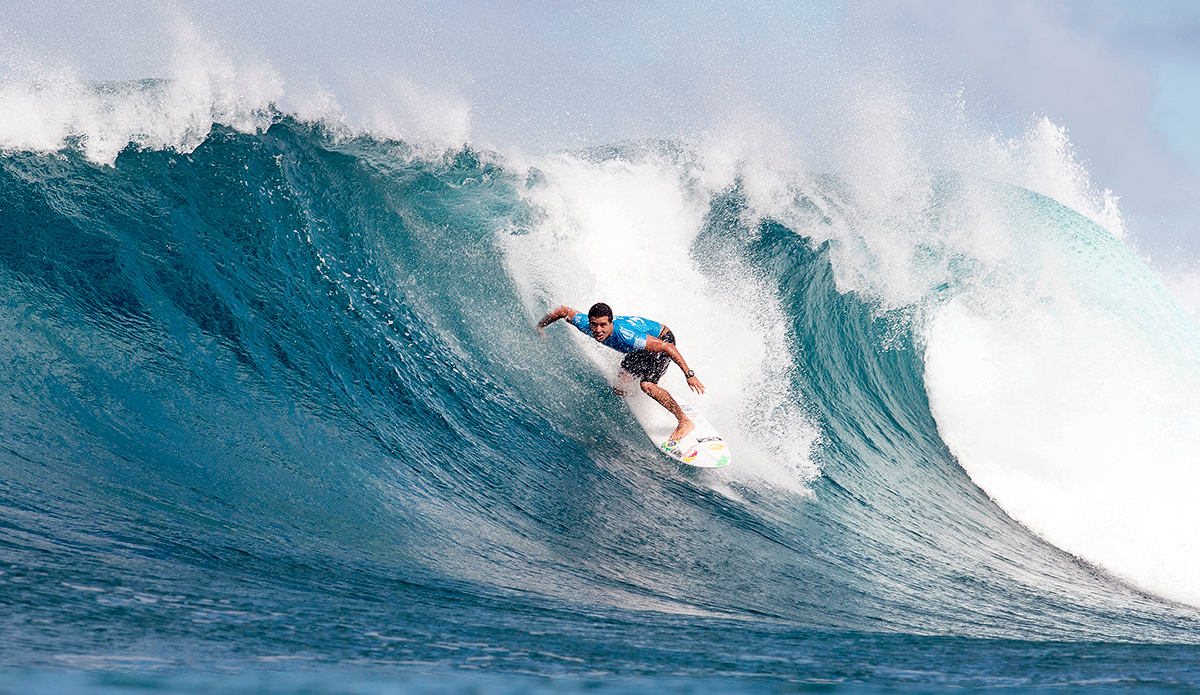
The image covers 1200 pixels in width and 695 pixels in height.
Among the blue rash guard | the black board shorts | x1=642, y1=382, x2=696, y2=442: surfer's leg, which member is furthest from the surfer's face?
x1=642, y1=382, x2=696, y2=442: surfer's leg

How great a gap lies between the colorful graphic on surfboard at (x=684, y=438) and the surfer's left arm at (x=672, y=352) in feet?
2.01

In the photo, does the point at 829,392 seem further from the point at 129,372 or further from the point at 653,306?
the point at 129,372

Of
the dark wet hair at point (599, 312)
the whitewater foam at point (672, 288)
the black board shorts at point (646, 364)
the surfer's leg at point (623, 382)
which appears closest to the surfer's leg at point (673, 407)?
the black board shorts at point (646, 364)

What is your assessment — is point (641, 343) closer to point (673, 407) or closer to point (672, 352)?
point (672, 352)

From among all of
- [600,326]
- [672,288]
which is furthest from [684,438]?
[672,288]

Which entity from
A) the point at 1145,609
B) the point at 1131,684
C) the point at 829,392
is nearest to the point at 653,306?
the point at 829,392

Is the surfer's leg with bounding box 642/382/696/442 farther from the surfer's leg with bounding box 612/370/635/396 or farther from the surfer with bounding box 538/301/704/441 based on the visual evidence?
the surfer's leg with bounding box 612/370/635/396

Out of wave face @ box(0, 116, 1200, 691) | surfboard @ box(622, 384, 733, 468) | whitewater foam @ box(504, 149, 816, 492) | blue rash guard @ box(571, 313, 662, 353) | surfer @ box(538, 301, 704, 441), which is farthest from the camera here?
whitewater foam @ box(504, 149, 816, 492)

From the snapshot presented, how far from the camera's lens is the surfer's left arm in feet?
18.8

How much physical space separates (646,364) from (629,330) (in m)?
0.45

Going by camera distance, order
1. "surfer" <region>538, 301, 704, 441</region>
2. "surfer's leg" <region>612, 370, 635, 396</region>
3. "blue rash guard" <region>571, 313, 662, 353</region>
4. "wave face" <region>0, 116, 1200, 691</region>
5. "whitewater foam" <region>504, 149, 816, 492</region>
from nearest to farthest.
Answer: "wave face" <region>0, 116, 1200, 691</region> < "surfer" <region>538, 301, 704, 441</region> < "blue rash guard" <region>571, 313, 662, 353</region> < "surfer's leg" <region>612, 370, 635, 396</region> < "whitewater foam" <region>504, 149, 816, 492</region>

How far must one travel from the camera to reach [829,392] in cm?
827

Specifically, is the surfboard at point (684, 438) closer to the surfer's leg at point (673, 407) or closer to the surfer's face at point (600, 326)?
the surfer's leg at point (673, 407)

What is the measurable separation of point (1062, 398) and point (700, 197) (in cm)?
475
